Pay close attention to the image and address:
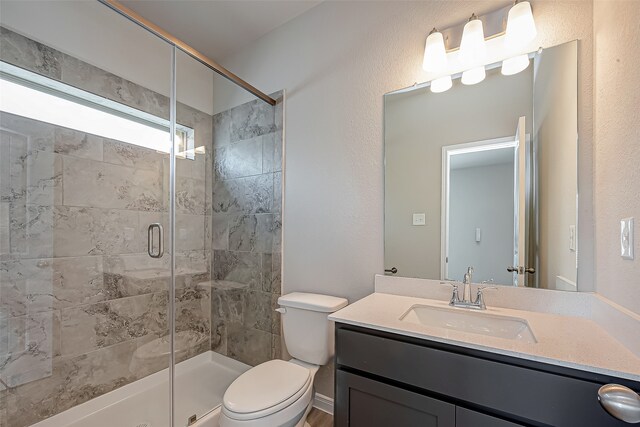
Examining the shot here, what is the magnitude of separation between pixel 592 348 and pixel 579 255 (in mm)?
458

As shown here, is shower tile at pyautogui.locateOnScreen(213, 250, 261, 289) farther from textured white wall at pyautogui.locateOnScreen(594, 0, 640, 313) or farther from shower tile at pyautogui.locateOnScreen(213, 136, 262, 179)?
textured white wall at pyautogui.locateOnScreen(594, 0, 640, 313)

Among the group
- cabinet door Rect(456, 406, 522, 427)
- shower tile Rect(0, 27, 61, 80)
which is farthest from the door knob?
shower tile Rect(0, 27, 61, 80)

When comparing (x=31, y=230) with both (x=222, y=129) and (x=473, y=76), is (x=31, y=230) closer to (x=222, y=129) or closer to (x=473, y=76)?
(x=222, y=129)

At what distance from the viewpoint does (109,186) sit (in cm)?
185

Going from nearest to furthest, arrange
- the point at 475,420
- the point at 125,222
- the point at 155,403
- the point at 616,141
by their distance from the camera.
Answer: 1. the point at 475,420
2. the point at 616,141
3. the point at 155,403
4. the point at 125,222

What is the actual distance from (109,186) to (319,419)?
6.62 feet

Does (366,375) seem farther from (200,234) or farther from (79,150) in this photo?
(79,150)

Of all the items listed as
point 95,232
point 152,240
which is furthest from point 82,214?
point 152,240

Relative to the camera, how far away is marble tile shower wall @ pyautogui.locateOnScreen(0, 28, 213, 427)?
4.87 ft

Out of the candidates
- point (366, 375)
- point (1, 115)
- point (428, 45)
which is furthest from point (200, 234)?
point (428, 45)

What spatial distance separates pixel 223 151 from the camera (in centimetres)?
222

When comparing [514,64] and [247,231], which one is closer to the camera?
[514,64]

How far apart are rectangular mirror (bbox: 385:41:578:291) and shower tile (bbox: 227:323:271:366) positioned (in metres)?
1.19

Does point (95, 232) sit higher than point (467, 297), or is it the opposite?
point (95, 232)
